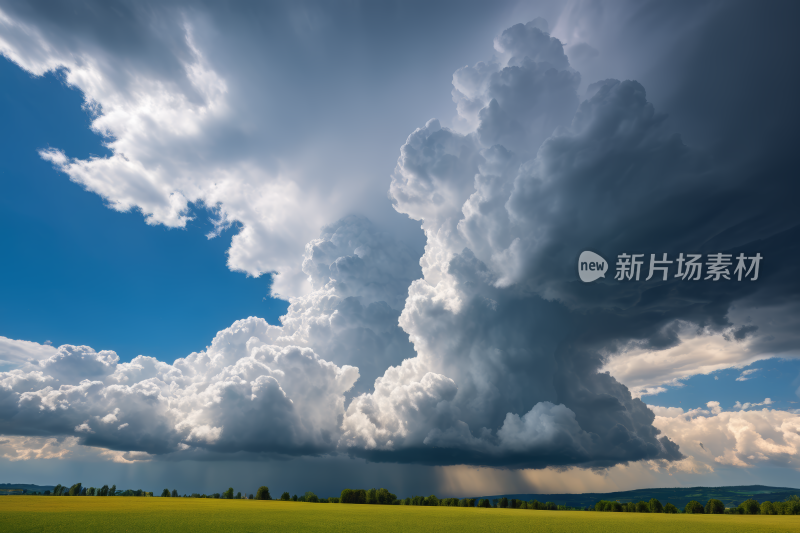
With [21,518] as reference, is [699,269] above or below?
above

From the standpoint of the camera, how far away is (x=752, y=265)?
7444cm

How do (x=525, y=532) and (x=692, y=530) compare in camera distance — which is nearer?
(x=525, y=532)

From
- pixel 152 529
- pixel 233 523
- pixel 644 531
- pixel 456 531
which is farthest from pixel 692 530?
pixel 152 529

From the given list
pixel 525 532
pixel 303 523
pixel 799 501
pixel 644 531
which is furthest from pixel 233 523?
pixel 799 501

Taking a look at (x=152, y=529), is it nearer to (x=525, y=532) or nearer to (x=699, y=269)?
(x=525, y=532)

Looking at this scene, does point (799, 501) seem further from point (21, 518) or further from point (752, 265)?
point (21, 518)

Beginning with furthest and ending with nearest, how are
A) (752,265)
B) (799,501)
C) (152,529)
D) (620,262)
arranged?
(799,501), (620,262), (752,265), (152,529)

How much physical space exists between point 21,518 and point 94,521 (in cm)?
1518

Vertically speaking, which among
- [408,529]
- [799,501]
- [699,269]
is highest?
[699,269]

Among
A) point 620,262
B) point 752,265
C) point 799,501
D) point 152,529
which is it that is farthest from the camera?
point 799,501

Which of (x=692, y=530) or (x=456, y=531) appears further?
(x=692, y=530)

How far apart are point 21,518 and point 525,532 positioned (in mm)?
97189

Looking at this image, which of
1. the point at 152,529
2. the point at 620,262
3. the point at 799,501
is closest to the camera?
the point at 152,529

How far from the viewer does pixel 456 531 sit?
7131 centimetres
